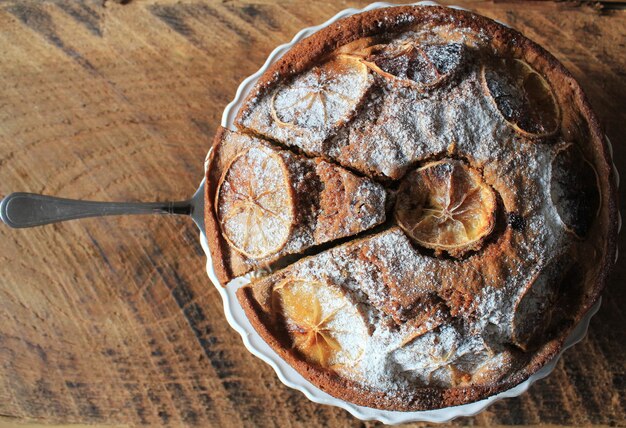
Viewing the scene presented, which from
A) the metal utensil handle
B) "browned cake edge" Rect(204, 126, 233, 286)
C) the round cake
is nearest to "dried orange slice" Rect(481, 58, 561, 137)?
the round cake

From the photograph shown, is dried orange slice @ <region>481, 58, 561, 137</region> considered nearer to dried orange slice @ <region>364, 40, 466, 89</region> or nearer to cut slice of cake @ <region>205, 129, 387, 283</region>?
dried orange slice @ <region>364, 40, 466, 89</region>

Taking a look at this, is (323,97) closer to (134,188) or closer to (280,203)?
(280,203)

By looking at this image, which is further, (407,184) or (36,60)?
(36,60)

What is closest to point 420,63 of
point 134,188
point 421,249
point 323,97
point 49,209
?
point 323,97

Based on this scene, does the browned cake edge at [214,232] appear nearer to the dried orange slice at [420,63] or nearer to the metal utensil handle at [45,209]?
the metal utensil handle at [45,209]

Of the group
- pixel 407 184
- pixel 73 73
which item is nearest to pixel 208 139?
pixel 73 73

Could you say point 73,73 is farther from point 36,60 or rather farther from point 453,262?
point 453,262
